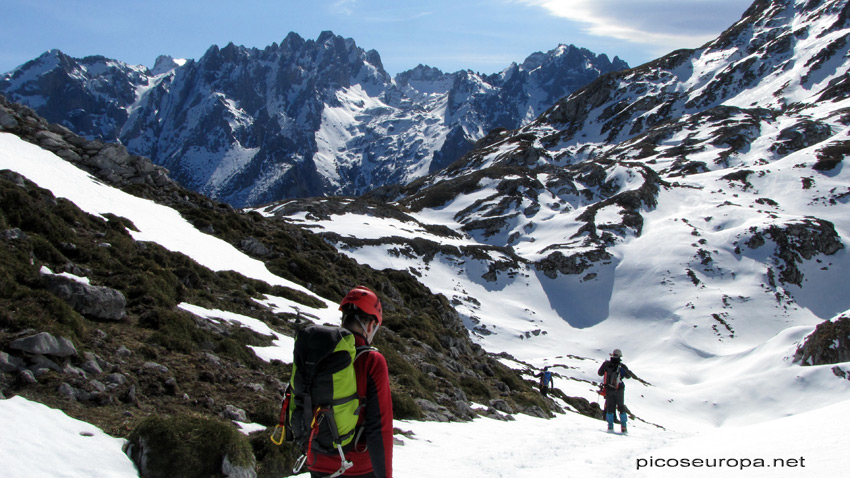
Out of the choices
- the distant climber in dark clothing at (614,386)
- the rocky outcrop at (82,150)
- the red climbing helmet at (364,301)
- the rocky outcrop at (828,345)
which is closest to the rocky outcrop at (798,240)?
the rocky outcrop at (828,345)

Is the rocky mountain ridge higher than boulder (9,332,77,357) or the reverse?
higher

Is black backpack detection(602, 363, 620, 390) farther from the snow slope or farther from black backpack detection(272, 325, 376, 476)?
black backpack detection(272, 325, 376, 476)

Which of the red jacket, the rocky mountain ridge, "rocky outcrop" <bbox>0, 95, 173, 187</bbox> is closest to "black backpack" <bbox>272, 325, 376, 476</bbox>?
the red jacket

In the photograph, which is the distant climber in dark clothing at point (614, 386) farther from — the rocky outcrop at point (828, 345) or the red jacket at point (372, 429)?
the rocky outcrop at point (828, 345)

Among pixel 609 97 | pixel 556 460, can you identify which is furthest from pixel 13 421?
pixel 609 97

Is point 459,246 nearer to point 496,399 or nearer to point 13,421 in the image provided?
point 496,399

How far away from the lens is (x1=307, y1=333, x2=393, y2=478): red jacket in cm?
455

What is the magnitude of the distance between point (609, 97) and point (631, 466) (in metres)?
193

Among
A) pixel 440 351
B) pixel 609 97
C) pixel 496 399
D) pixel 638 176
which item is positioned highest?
pixel 609 97

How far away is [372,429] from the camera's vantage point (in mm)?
4562

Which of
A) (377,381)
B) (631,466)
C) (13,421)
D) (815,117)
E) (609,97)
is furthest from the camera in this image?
(609,97)

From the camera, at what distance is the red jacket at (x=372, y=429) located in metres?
4.55

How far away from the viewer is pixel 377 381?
4.71 m

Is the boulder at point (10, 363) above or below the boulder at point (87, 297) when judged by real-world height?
below
